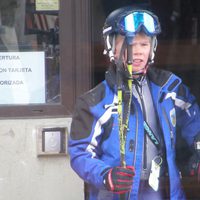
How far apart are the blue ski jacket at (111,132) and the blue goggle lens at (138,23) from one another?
245 mm

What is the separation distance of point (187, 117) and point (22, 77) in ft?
4.78

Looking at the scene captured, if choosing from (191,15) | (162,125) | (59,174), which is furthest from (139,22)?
(191,15)

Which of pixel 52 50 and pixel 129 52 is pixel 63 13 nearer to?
pixel 52 50

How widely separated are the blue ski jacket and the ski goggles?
0.79ft

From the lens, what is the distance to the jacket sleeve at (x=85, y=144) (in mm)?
2988

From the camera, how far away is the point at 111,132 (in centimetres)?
308

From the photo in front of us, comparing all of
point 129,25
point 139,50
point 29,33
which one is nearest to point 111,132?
point 139,50

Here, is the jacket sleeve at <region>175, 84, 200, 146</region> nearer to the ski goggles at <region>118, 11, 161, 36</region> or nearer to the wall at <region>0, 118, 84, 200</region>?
the ski goggles at <region>118, 11, 161, 36</region>

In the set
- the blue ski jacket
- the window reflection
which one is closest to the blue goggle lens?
the blue ski jacket

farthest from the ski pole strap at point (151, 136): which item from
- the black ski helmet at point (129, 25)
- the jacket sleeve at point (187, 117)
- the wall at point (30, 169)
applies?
the wall at point (30, 169)

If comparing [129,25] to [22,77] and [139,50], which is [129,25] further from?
[22,77]

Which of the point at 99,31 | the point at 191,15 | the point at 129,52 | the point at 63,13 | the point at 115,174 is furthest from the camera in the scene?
the point at 191,15

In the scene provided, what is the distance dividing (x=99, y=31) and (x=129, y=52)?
5.83ft

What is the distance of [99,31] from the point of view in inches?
187
